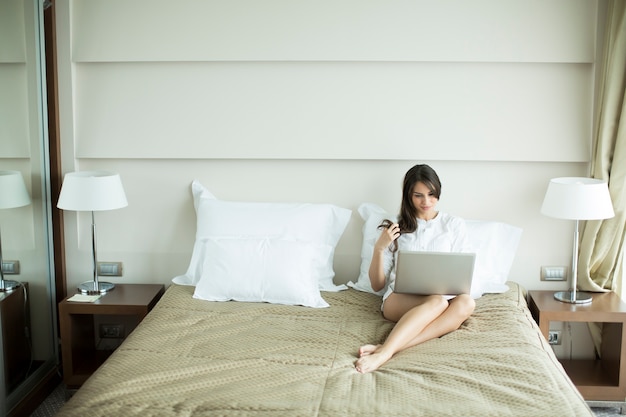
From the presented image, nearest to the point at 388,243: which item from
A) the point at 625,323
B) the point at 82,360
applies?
the point at 625,323

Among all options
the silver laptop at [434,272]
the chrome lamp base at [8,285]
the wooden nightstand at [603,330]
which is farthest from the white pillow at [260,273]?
the wooden nightstand at [603,330]

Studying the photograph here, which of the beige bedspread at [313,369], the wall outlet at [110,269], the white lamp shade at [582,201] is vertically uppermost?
the white lamp shade at [582,201]

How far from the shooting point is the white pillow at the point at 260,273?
3387 millimetres

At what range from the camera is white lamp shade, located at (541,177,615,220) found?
3279mm

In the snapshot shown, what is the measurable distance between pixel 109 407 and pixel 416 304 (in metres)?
1.44

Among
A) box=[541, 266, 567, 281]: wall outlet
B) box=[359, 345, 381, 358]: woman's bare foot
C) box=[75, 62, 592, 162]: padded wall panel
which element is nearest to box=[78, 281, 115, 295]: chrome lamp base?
box=[75, 62, 592, 162]: padded wall panel

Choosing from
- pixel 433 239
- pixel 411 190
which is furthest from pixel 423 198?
pixel 433 239

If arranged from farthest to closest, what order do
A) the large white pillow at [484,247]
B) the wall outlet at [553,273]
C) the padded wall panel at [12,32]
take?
the wall outlet at [553,273] < the large white pillow at [484,247] < the padded wall panel at [12,32]

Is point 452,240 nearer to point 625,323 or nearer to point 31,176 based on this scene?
point 625,323

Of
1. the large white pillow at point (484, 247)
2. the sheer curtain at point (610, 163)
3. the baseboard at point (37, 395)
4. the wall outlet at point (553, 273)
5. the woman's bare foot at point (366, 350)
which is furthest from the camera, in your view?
the wall outlet at point (553, 273)

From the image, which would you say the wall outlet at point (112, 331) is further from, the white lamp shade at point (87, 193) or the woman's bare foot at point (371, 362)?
the woman's bare foot at point (371, 362)

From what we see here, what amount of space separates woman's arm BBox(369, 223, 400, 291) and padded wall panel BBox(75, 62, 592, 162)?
1.66ft

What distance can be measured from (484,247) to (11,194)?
231 centimetres

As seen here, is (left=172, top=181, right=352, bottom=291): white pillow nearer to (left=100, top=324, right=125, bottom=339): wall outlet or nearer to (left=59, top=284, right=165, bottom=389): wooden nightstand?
(left=59, top=284, right=165, bottom=389): wooden nightstand
